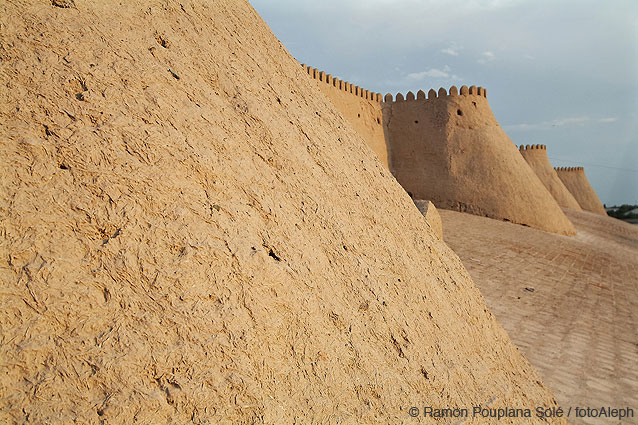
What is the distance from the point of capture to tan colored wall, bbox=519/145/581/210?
71.2ft

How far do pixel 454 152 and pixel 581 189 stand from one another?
1910 centimetres

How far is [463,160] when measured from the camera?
1258 centimetres

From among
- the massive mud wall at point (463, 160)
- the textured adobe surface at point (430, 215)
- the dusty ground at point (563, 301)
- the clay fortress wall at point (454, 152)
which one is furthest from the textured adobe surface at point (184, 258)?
the massive mud wall at point (463, 160)

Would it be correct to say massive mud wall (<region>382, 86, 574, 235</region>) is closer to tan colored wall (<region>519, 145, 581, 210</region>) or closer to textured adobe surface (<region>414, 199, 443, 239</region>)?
textured adobe surface (<region>414, 199, 443, 239</region>)

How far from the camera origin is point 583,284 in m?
7.27

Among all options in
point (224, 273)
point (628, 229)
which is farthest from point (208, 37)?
point (628, 229)

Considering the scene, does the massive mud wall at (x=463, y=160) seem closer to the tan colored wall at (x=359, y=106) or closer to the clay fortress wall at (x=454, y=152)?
the clay fortress wall at (x=454, y=152)

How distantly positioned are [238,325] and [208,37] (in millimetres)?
1788

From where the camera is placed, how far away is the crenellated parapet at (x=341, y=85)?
1024cm

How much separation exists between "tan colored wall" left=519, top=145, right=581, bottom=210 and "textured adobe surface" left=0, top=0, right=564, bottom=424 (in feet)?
72.7

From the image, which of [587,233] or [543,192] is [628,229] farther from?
[543,192]

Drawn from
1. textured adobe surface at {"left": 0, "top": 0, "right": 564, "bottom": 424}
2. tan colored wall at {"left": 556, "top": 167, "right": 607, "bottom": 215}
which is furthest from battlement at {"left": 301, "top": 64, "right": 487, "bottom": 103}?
tan colored wall at {"left": 556, "top": 167, "right": 607, "bottom": 215}

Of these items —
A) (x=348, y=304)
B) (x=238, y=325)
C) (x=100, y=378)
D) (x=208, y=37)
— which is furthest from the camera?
(x=208, y=37)

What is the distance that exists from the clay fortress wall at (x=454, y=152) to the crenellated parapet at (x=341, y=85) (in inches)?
1.2
